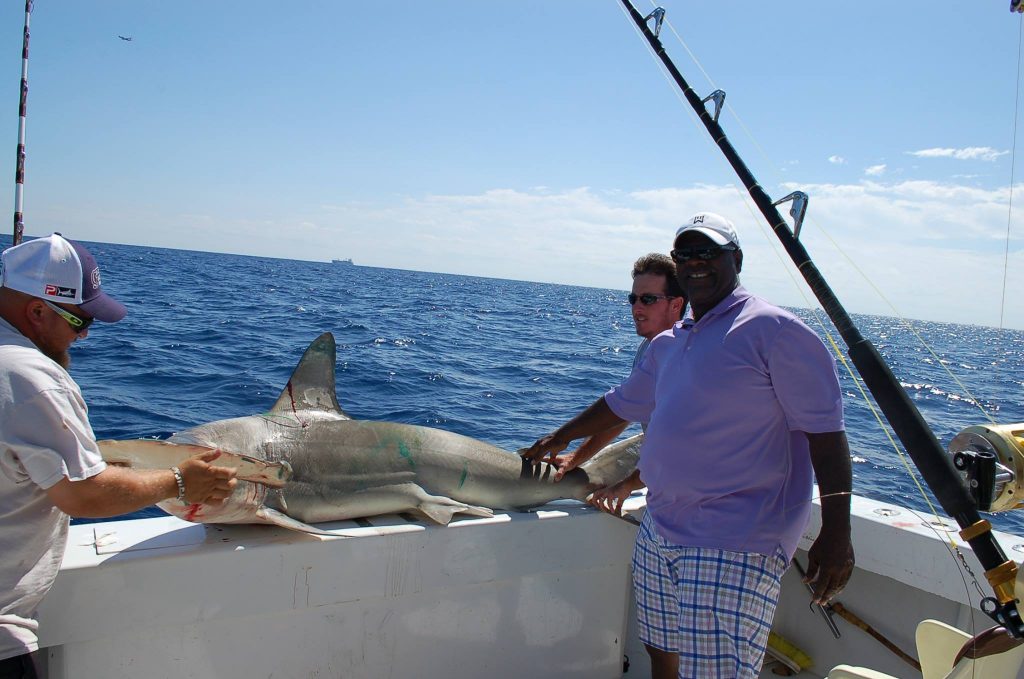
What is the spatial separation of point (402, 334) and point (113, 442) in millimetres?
17073

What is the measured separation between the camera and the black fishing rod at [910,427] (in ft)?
6.31

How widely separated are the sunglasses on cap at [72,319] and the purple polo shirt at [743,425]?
181 centimetres

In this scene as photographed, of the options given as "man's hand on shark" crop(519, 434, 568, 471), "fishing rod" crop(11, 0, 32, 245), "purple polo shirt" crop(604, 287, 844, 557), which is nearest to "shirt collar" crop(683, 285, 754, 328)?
"purple polo shirt" crop(604, 287, 844, 557)

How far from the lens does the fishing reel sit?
6.04 feet

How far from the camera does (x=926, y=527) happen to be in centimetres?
316

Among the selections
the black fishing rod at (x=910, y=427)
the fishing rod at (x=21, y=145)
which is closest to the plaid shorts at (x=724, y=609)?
the black fishing rod at (x=910, y=427)

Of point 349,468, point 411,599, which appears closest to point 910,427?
point 411,599

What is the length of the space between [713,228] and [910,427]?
883 mm

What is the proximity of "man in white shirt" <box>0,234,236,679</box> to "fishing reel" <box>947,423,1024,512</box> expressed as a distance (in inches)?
83.0

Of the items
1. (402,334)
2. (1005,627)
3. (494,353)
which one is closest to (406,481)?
(1005,627)

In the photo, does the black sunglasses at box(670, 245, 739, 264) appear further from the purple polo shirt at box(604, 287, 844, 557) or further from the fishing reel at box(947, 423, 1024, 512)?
the fishing reel at box(947, 423, 1024, 512)

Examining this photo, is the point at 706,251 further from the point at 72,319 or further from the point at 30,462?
the point at 30,462

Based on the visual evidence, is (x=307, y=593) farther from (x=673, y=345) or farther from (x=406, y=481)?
(x=673, y=345)

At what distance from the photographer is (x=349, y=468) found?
321 centimetres
